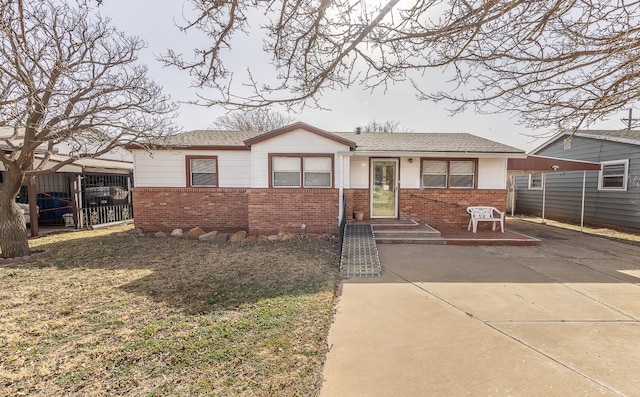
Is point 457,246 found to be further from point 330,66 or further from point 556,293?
point 330,66

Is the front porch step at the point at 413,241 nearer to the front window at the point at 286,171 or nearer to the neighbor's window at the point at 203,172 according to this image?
the front window at the point at 286,171

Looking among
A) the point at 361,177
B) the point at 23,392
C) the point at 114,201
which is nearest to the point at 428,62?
the point at 23,392

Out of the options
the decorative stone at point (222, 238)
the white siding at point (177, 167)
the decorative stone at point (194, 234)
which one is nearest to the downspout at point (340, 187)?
the white siding at point (177, 167)

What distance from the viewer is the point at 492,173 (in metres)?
9.77

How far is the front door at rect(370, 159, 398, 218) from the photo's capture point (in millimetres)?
10008

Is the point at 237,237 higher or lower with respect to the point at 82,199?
lower

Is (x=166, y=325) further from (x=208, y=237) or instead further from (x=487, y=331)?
(x=208, y=237)

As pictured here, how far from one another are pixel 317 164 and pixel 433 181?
4.21 metres

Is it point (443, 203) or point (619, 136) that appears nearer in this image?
point (443, 203)

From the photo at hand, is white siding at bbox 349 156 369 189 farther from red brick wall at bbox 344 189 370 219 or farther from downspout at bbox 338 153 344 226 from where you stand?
downspout at bbox 338 153 344 226

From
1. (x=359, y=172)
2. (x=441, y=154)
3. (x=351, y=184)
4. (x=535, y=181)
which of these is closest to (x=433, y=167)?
(x=441, y=154)

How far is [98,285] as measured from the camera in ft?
16.4

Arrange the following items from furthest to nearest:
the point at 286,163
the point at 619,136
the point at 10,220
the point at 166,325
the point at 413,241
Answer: the point at 619,136 → the point at 286,163 → the point at 413,241 → the point at 10,220 → the point at 166,325

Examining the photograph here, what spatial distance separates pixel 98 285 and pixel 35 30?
5107mm
